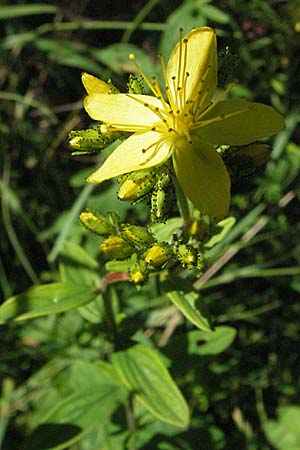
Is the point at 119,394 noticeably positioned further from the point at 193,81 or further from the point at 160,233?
the point at 193,81

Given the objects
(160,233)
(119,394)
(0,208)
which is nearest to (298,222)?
(160,233)

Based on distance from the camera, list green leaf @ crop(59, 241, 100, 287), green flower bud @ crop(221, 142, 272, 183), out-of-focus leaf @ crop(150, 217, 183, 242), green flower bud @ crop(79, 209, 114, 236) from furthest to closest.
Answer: green leaf @ crop(59, 241, 100, 287) → out-of-focus leaf @ crop(150, 217, 183, 242) → green flower bud @ crop(79, 209, 114, 236) → green flower bud @ crop(221, 142, 272, 183)

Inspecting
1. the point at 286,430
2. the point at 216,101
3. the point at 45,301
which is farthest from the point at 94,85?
the point at 286,430

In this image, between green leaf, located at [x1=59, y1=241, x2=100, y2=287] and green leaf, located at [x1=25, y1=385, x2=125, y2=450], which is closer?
green leaf, located at [x1=25, y1=385, x2=125, y2=450]

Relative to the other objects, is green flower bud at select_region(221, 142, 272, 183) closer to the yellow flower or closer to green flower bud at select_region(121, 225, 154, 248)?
the yellow flower

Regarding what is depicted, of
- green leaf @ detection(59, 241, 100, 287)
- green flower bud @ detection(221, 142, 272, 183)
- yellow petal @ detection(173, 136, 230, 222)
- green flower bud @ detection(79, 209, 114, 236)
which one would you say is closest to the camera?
yellow petal @ detection(173, 136, 230, 222)

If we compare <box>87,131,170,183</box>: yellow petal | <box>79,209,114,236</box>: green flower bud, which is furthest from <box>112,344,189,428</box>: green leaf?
<box>87,131,170,183</box>: yellow petal

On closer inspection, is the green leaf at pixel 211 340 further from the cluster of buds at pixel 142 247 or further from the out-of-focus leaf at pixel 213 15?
the out-of-focus leaf at pixel 213 15
